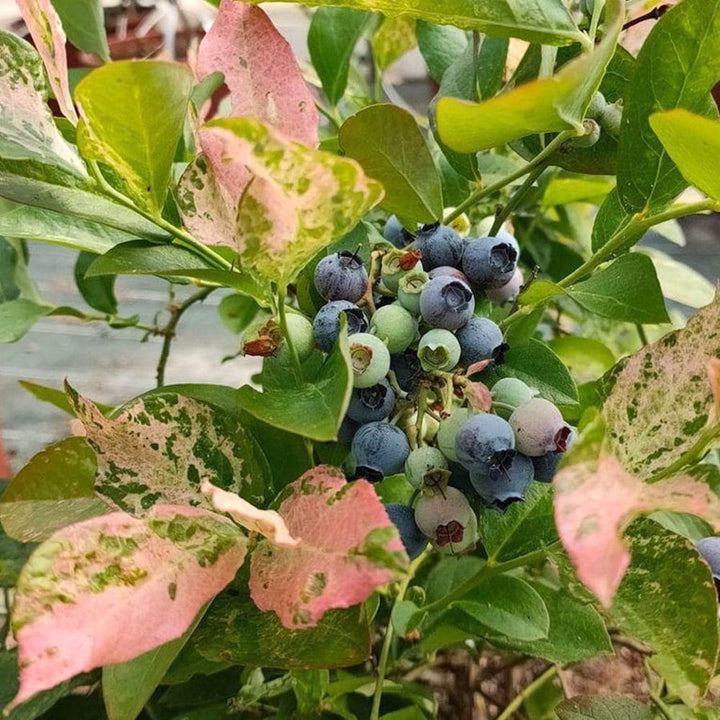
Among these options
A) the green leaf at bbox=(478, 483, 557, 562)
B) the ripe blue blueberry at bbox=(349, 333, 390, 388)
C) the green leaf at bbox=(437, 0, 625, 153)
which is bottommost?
the green leaf at bbox=(478, 483, 557, 562)

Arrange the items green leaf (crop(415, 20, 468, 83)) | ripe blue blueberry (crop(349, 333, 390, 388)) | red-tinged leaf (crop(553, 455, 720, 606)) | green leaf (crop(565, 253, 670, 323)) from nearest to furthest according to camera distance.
Answer: 1. red-tinged leaf (crop(553, 455, 720, 606))
2. ripe blue blueberry (crop(349, 333, 390, 388))
3. green leaf (crop(565, 253, 670, 323))
4. green leaf (crop(415, 20, 468, 83))

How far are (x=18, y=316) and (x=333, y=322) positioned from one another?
38cm

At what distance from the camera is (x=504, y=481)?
32 centimetres

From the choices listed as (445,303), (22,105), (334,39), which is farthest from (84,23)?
(445,303)

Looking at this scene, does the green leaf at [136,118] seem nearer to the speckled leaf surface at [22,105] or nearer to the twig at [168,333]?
the speckled leaf surface at [22,105]

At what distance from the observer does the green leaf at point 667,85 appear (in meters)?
0.33

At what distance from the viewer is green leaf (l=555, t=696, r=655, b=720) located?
404mm

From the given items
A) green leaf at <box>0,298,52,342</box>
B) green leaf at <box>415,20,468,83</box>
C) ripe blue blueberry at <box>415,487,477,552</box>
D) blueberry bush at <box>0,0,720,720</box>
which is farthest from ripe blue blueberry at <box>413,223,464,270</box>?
green leaf at <box>0,298,52,342</box>

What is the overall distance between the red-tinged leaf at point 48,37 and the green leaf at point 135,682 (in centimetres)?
21

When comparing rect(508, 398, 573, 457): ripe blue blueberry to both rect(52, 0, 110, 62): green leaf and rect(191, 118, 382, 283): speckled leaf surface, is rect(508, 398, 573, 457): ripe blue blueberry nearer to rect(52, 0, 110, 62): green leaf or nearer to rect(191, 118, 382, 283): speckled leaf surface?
rect(191, 118, 382, 283): speckled leaf surface

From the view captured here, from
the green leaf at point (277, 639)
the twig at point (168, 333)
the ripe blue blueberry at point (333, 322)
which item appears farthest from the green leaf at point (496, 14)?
the twig at point (168, 333)

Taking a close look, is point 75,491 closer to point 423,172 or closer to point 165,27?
point 423,172

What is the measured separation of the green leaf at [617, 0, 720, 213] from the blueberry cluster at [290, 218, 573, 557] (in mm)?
82

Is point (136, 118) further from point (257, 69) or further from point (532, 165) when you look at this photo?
point (532, 165)
